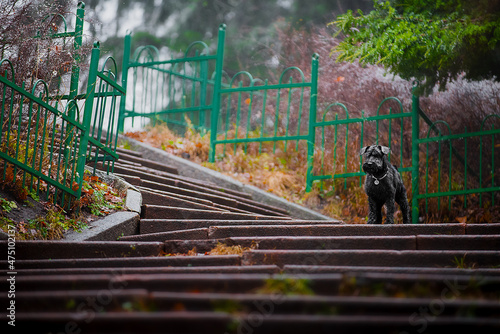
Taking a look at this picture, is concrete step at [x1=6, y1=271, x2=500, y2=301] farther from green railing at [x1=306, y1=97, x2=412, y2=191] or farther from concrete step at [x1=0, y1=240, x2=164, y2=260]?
green railing at [x1=306, y1=97, x2=412, y2=191]

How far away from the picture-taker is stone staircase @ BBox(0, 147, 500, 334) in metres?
2.59

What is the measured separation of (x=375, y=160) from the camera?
232 inches

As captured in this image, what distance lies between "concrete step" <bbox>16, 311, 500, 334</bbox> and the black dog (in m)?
3.38

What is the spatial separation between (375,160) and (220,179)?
12.6ft

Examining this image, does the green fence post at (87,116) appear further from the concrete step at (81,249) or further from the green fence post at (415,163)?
the green fence post at (415,163)

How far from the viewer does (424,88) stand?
26.7 ft

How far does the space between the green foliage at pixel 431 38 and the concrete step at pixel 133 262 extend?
4.18 metres

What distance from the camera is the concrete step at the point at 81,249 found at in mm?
4582

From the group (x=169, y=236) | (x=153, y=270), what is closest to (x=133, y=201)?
(x=169, y=236)

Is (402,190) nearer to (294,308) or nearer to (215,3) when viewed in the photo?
(294,308)

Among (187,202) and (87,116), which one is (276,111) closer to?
(187,202)

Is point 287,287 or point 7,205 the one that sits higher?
point 7,205

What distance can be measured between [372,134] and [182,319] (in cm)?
817

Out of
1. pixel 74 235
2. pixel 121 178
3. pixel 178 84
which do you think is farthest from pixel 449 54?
pixel 178 84
